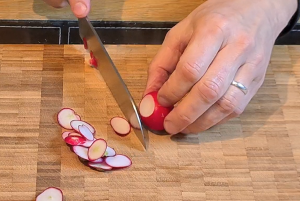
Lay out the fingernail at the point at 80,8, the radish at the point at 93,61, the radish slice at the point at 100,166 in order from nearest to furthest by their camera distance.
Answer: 1. the radish slice at the point at 100,166
2. the fingernail at the point at 80,8
3. the radish at the point at 93,61

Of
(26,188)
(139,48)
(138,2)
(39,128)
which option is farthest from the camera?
(138,2)

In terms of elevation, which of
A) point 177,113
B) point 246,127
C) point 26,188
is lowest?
point 26,188

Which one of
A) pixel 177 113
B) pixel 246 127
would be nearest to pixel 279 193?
pixel 246 127

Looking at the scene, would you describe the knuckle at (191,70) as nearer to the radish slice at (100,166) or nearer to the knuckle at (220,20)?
the knuckle at (220,20)

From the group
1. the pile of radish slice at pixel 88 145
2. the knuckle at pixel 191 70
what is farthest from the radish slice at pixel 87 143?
the knuckle at pixel 191 70

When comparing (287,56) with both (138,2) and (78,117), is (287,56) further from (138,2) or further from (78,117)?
(78,117)

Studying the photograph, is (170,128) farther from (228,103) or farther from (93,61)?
(93,61)
